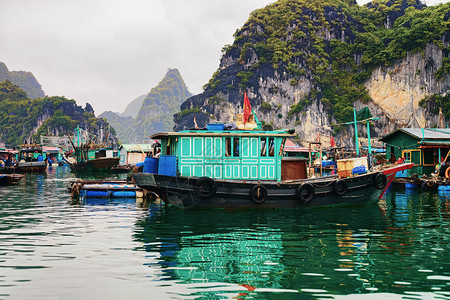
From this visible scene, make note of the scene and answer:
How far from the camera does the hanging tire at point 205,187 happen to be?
634 inches

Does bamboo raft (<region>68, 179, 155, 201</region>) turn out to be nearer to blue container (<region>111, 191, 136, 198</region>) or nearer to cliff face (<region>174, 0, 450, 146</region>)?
blue container (<region>111, 191, 136, 198</region>)

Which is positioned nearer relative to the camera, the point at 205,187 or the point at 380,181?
the point at 205,187

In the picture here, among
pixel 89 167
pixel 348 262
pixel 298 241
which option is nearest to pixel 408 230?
pixel 298 241

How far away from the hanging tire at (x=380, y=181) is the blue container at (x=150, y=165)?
32.3ft

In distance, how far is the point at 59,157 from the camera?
92.6 m

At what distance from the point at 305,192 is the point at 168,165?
19.6 feet

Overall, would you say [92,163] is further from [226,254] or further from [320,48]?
[320,48]

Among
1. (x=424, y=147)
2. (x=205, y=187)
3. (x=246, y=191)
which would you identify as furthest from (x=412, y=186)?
(x=205, y=187)

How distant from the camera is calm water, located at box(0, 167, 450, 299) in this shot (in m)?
7.09

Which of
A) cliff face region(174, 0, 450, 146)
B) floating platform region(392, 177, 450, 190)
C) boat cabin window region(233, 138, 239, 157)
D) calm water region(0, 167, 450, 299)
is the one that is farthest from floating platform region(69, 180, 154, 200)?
cliff face region(174, 0, 450, 146)

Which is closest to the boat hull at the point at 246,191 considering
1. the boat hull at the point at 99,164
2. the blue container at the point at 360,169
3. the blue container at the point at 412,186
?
the blue container at the point at 360,169

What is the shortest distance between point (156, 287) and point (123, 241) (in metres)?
4.40

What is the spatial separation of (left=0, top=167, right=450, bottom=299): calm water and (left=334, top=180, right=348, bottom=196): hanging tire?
2.77 ft

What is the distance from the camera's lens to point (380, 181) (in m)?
17.8
